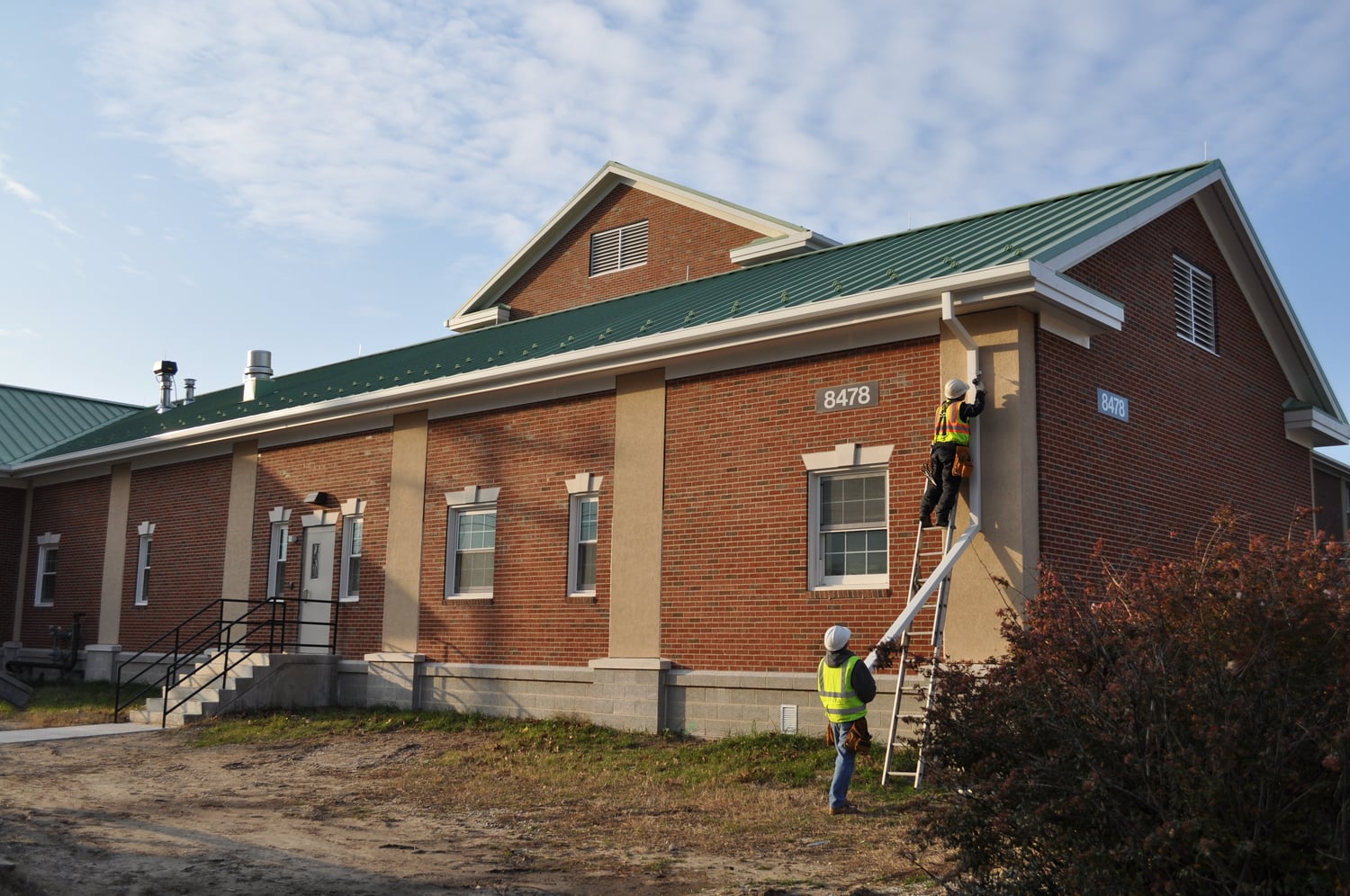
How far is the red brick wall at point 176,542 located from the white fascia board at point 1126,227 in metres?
16.3

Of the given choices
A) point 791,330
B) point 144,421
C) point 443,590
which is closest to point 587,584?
point 443,590

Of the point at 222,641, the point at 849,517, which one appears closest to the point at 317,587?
the point at 222,641

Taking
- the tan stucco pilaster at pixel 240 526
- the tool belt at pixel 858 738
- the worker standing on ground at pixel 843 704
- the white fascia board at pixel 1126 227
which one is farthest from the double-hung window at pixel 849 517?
the tan stucco pilaster at pixel 240 526

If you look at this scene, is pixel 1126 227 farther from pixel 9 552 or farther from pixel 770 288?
pixel 9 552

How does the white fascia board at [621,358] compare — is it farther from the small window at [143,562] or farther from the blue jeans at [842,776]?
the blue jeans at [842,776]

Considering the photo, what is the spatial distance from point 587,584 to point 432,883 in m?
8.88

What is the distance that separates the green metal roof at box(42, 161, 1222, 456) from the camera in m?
15.1

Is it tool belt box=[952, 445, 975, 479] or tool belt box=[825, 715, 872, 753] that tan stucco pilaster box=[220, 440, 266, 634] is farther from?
tool belt box=[825, 715, 872, 753]

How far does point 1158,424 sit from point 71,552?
896 inches

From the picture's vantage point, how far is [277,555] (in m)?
22.6

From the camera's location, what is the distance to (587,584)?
694 inches

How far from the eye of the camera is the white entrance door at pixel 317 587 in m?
21.3

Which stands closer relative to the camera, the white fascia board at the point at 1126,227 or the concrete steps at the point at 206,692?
the white fascia board at the point at 1126,227

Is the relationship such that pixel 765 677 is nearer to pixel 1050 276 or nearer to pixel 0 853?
pixel 1050 276
